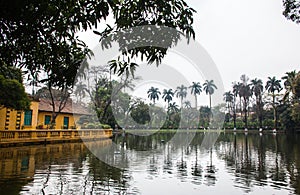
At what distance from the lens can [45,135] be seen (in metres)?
18.3

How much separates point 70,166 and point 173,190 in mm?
4347

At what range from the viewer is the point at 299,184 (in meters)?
7.43

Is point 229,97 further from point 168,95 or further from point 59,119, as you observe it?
point 59,119

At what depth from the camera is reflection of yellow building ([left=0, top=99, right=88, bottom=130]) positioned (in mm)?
21359

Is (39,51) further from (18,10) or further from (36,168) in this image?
(36,168)

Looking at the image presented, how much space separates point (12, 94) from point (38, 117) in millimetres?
11129

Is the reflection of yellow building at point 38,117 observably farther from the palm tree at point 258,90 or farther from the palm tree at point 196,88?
the palm tree at point 196,88

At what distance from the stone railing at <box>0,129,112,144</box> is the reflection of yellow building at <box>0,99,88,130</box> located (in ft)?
10.4

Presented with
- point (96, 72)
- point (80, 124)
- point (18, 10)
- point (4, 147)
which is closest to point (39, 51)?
point (18, 10)

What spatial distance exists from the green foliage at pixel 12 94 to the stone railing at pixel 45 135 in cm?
168

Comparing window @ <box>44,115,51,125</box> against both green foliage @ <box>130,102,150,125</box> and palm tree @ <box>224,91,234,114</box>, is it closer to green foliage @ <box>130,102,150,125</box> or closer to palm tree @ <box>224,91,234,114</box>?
green foliage @ <box>130,102,150,125</box>

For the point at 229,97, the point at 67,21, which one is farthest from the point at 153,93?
the point at 67,21

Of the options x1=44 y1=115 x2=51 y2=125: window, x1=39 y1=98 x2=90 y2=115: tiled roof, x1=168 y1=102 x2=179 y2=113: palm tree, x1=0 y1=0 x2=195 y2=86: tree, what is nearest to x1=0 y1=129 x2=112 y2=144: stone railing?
x1=44 y1=115 x2=51 y2=125: window

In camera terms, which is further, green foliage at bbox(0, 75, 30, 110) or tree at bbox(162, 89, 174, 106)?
tree at bbox(162, 89, 174, 106)
